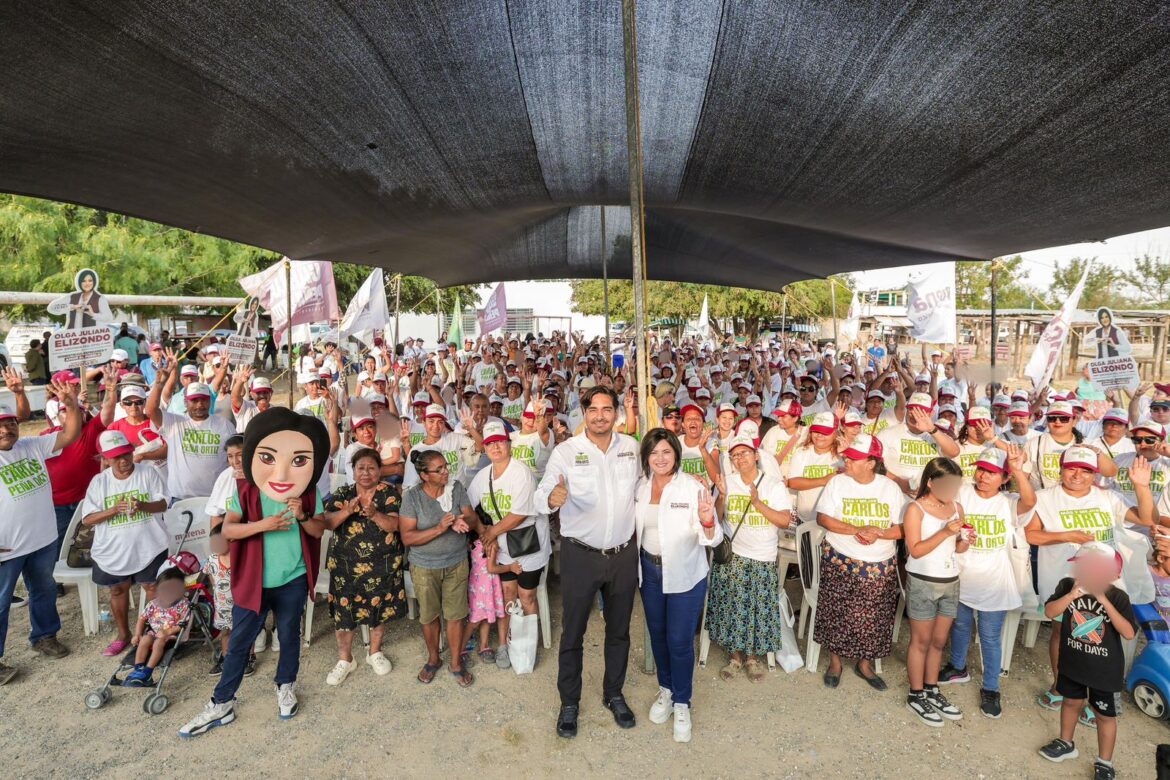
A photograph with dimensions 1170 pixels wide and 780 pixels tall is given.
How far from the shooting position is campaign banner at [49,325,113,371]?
188 inches

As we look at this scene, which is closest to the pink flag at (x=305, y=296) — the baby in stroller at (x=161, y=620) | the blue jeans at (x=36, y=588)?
the blue jeans at (x=36, y=588)

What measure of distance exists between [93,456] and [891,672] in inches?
241

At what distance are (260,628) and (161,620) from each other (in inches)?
40.8

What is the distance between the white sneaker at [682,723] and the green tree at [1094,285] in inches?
1674

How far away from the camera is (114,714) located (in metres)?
3.51

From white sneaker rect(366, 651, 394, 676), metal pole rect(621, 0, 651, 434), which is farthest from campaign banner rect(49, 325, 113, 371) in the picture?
metal pole rect(621, 0, 651, 434)

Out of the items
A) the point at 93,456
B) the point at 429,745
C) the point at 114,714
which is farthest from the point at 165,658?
the point at 429,745

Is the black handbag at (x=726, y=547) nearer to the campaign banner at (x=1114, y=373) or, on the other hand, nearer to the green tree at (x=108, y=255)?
the campaign banner at (x=1114, y=373)

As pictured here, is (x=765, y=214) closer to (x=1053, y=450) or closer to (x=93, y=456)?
(x=1053, y=450)

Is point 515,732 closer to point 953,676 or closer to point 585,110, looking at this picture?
point 953,676

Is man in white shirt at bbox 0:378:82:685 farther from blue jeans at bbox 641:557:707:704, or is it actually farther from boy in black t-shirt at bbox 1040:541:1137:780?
boy in black t-shirt at bbox 1040:541:1137:780

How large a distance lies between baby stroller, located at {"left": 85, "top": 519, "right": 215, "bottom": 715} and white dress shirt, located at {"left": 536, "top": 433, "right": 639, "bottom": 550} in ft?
8.18

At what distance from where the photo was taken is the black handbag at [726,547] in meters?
3.53

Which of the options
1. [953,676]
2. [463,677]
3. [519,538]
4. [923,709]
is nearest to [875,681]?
[923,709]
